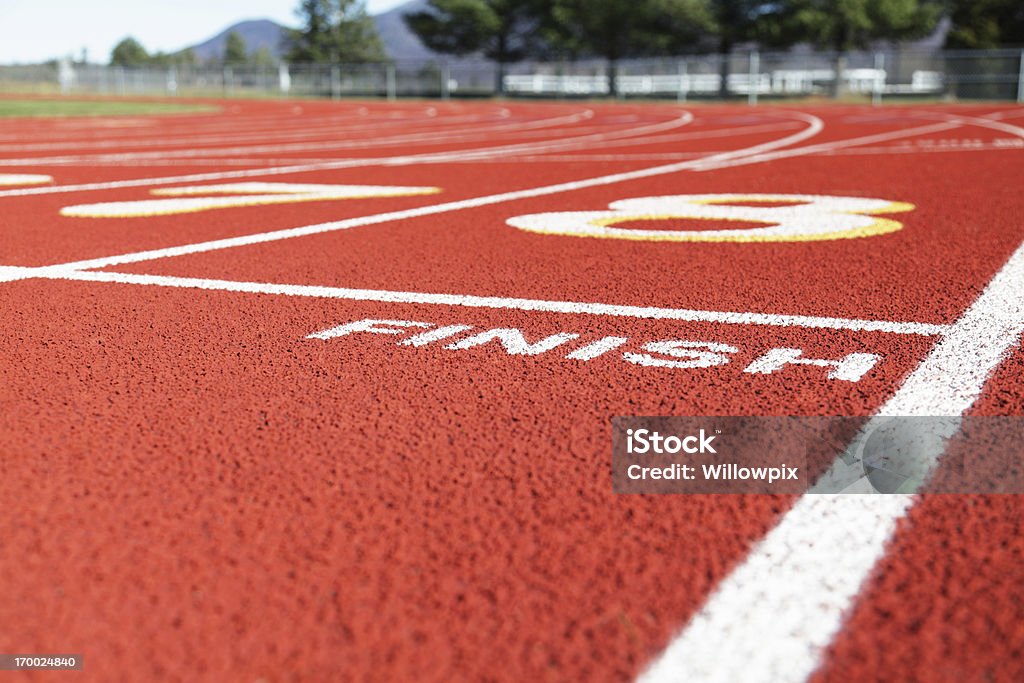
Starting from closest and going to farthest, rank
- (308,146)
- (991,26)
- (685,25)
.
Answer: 1. (308,146)
2. (991,26)
3. (685,25)

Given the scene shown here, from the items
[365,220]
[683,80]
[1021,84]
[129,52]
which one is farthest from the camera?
[129,52]

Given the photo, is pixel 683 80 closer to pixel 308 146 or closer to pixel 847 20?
pixel 847 20

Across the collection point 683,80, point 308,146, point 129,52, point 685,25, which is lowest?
point 308,146

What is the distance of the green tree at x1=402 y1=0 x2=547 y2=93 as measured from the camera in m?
61.7

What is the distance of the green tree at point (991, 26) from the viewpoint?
42.6 m

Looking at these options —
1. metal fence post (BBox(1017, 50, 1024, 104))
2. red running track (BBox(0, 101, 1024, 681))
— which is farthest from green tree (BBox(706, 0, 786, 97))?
red running track (BBox(0, 101, 1024, 681))

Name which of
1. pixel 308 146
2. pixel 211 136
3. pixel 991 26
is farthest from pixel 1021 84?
pixel 308 146

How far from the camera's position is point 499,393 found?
8.89 ft

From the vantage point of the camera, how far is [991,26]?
1681 inches

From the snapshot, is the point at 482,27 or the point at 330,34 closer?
the point at 482,27

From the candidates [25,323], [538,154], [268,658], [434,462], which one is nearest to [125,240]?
[25,323]

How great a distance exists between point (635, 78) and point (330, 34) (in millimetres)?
56592

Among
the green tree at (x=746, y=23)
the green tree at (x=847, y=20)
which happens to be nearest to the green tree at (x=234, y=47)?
the green tree at (x=746, y=23)

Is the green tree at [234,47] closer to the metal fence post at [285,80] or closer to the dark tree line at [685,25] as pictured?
the dark tree line at [685,25]
